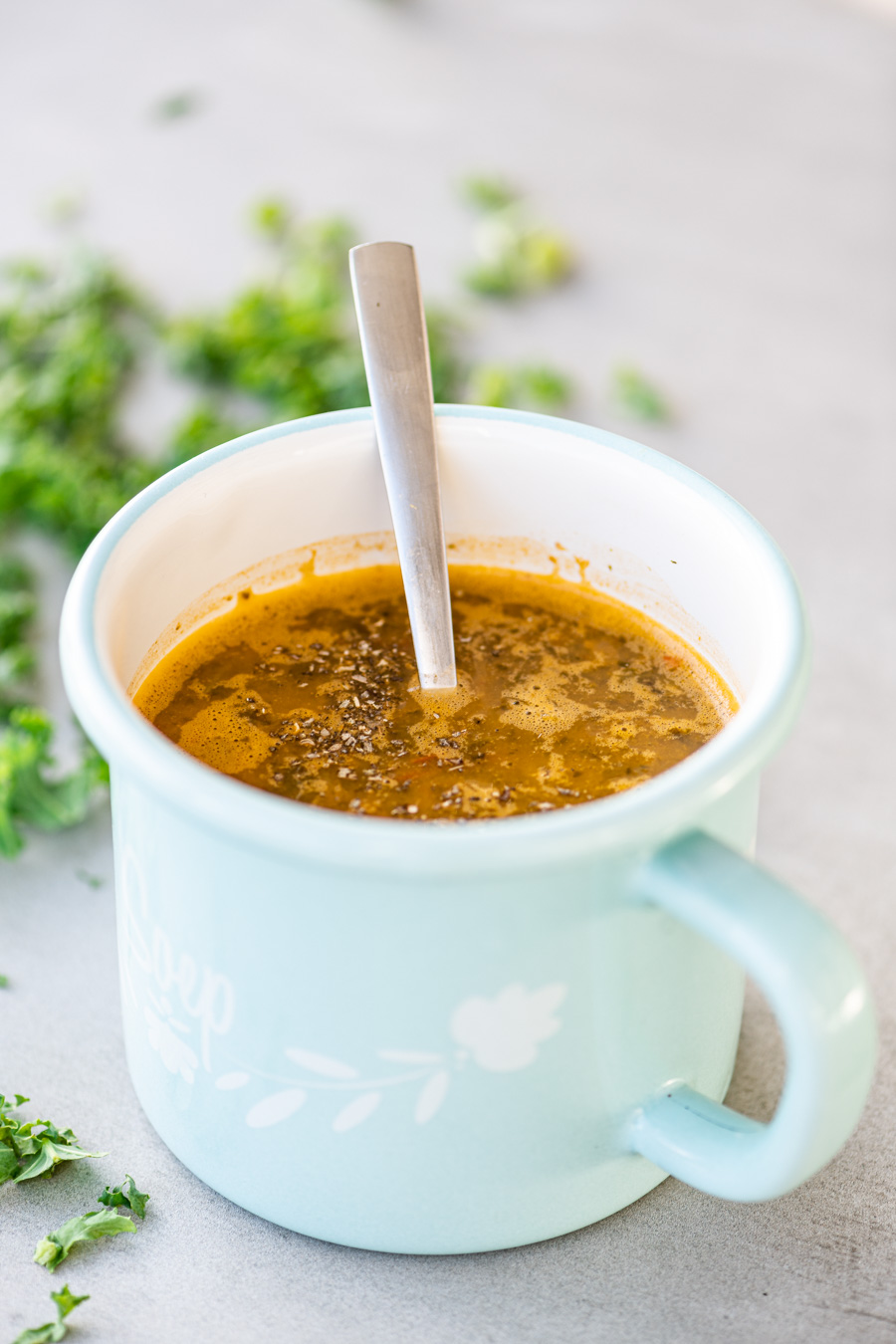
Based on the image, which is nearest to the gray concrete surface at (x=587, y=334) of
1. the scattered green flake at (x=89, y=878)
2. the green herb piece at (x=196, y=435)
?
the scattered green flake at (x=89, y=878)

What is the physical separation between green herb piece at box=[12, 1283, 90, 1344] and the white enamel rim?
40 centimetres

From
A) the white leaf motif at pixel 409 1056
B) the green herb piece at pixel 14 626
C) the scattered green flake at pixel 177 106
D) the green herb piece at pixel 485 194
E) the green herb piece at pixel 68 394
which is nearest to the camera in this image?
the white leaf motif at pixel 409 1056

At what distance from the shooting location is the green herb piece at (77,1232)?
1.06m

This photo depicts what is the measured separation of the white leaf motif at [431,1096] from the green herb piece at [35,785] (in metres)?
0.64

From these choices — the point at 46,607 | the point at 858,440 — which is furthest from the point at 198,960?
the point at 858,440

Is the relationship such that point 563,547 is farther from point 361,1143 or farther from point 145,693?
point 361,1143

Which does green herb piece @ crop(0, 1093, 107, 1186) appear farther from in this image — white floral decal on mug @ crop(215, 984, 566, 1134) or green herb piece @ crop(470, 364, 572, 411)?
green herb piece @ crop(470, 364, 572, 411)

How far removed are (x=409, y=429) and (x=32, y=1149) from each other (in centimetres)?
64

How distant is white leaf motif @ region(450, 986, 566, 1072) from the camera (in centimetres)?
89

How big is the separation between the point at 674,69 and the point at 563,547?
207cm

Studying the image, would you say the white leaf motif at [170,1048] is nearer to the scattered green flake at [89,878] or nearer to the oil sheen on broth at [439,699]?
the oil sheen on broth at [439,699]

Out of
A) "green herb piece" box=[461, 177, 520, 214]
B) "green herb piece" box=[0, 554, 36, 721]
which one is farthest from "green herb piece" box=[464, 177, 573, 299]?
"green herb piece" box=[0, 554, 36, 721]

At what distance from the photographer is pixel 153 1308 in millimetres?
1031

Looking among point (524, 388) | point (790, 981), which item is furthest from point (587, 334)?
point (790, 981)
